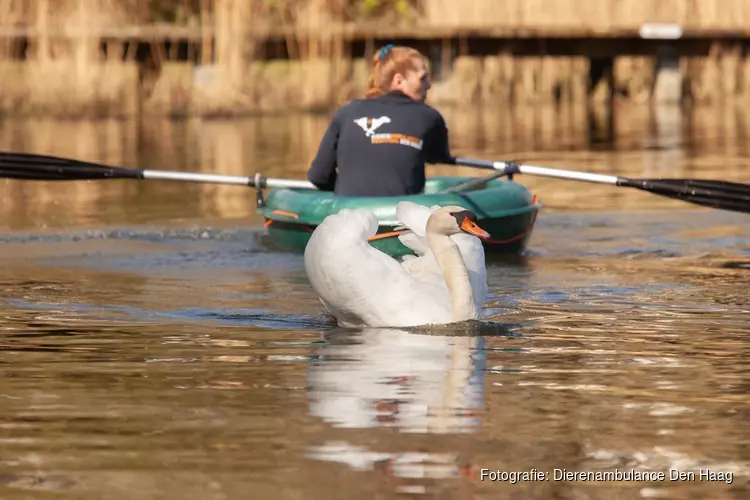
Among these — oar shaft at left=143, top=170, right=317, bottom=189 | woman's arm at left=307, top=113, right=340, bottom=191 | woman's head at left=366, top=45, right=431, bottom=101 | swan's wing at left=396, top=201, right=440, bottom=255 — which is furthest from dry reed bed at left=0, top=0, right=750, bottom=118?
swan's wing at left=396, top=201, right=440, bottom=255

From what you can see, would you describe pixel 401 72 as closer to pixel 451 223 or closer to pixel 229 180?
pixel 229 180

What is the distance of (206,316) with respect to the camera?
31.1 feet

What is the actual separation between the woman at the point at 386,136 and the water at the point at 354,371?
75cm

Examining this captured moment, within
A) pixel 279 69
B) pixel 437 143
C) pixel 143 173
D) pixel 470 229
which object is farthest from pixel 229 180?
pixel 279 69

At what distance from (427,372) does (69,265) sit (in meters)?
4.90

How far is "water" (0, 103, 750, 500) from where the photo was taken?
5.77 m

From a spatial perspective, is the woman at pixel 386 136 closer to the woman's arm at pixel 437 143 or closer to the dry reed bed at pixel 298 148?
the woman's arm at pixel 437 143

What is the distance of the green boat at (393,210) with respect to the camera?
1135 centimetres

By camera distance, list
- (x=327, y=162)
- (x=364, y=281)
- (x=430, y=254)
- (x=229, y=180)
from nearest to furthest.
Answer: (x=364, y=281), (x=430, y=254), (x=327, y=162), (x=229, y=180)

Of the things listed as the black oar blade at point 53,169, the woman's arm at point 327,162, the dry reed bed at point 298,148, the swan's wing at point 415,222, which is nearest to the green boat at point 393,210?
the woman's arm at point 327,162

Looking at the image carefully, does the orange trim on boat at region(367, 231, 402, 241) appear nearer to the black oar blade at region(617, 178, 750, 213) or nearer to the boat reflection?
the boat reflection

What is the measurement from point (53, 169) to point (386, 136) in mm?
2611

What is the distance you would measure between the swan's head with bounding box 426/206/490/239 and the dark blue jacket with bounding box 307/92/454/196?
9.23 feet

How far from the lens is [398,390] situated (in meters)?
7.15
